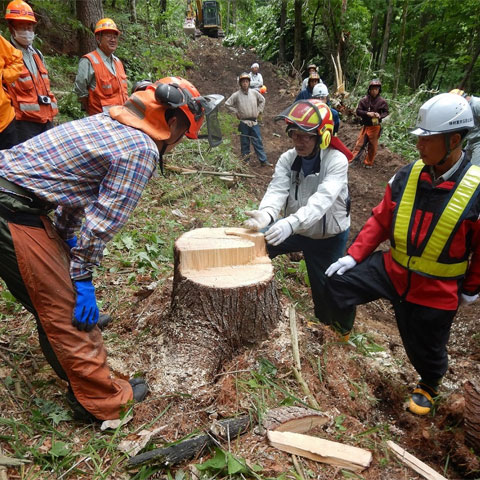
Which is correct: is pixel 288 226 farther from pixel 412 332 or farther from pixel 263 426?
pixel 263 426

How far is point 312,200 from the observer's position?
125 inches

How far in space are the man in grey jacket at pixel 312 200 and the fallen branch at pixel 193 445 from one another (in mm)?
1391

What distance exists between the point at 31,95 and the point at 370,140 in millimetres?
7346

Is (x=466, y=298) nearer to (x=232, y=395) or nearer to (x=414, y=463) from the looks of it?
(x=414, y=463)

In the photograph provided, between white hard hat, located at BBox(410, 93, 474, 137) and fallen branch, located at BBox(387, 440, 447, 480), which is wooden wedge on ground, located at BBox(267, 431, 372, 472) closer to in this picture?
fallen branch, located at BBox(387, 440, 447, 480)

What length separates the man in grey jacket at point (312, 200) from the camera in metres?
3.11

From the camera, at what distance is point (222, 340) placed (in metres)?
2.68

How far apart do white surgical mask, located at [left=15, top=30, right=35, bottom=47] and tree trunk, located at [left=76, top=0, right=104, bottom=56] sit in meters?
2.81

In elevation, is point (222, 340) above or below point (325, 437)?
above

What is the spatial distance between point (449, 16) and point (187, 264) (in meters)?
18.3

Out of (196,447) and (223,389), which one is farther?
(223,389)

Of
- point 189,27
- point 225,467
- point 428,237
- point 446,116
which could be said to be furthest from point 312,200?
point 189,27

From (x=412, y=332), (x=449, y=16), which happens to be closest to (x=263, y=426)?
(x=412, y=332)

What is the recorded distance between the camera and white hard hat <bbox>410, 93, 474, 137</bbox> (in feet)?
7.89
